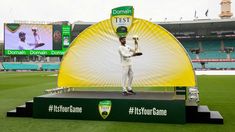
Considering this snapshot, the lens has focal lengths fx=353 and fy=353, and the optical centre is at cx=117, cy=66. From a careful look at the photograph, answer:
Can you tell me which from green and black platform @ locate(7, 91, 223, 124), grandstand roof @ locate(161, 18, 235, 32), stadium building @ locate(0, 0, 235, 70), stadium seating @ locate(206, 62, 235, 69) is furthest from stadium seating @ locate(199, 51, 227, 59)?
green and black platform @ locate(7, 91, 223, 124)

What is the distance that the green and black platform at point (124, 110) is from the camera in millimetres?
9086

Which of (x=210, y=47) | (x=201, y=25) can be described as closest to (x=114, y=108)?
(x=201, y=25)

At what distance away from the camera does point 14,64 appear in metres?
63.1

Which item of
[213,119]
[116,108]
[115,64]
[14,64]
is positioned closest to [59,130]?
[116,108]

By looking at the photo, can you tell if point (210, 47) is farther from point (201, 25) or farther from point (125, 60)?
point (125, 60)

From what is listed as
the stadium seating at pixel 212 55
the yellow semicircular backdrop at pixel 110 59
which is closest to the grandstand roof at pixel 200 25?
the stadium seating at pixel 212 55

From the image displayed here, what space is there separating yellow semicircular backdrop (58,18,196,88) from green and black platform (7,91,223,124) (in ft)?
9.25

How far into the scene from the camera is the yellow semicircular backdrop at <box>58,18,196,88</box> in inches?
479

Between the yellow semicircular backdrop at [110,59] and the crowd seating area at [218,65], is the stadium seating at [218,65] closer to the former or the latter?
the crowd seating area at [218,65]

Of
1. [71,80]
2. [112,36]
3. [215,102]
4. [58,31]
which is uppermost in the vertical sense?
[58,31]

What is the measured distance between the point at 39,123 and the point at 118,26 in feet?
15.8

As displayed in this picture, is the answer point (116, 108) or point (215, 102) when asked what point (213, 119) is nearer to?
point (116, 108)

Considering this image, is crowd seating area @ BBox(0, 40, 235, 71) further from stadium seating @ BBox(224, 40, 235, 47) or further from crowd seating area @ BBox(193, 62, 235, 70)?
crowd seating area @ BBox(193, 62, 235, 70)

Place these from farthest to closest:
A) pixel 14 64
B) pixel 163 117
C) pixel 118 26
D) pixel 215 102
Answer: pixel 14 64 → pixel 215 102 → pixel 118 26 → pixel 163 117
